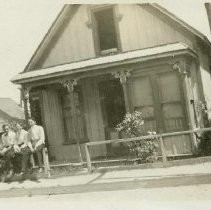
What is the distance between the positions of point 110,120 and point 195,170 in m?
4.79

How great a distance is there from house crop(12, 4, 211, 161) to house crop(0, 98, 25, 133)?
13.3 m

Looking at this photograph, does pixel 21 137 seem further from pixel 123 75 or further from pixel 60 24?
pixel 60 24

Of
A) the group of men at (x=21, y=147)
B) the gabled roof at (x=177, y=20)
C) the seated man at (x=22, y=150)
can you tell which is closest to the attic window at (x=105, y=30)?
the gabled roof at (x=177, y=20)


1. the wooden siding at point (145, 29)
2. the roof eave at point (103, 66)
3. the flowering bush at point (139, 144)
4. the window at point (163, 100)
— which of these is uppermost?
the wooden siding at point (145, 29)

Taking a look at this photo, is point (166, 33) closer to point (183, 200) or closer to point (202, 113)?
point (202, 113)

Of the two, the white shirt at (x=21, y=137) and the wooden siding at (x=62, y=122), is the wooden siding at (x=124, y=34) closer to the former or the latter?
the wooden siding at (x=62, y=122)

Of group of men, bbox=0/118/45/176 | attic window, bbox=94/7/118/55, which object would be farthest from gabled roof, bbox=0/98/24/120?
group of men, bbox=0/118/45/176

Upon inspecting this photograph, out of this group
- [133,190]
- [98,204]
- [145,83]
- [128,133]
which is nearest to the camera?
[98,204]

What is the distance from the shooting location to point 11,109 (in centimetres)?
2959

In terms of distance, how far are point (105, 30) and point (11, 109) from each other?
18057mm

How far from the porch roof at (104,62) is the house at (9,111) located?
13879 millimetres

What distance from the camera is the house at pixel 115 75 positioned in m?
11.4

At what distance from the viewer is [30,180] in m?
10.1

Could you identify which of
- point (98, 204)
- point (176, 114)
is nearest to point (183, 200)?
point (98, 204)
